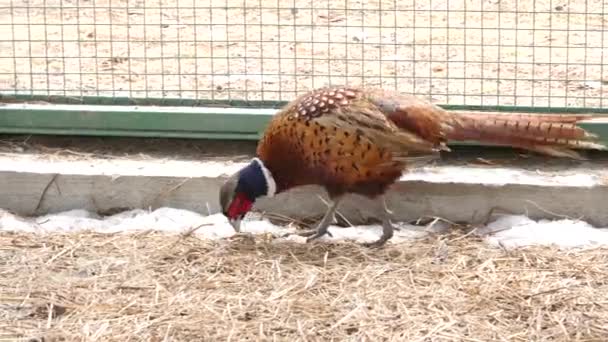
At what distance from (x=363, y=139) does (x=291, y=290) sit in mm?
705

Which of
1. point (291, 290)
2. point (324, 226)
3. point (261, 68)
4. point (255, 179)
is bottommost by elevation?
point (291, 290)

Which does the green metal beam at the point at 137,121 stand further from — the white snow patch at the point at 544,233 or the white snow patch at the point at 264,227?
the white snow patch at the point at 544,233

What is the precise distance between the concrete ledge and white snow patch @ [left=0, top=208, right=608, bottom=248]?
0.06 metres

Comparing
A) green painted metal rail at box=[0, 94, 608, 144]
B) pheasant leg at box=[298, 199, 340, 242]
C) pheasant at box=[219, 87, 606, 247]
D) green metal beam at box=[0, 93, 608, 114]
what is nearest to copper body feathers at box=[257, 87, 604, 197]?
pheasant at box=[219, 87, 606, 247]

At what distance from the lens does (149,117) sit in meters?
5.37

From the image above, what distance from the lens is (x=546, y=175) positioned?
5.05 m

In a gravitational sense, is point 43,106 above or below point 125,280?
above

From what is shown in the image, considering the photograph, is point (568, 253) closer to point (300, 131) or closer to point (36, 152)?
point (300, 131)

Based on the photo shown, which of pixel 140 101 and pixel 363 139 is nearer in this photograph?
pixel 363 139

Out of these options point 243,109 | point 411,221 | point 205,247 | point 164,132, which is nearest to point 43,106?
point 164,132

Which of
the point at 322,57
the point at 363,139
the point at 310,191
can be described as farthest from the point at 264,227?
the point at 322,57

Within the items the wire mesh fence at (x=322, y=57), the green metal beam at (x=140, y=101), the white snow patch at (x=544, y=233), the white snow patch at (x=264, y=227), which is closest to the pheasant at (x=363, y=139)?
the white snow patch at (x=264, y=227)

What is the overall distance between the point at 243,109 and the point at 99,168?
29.1 inches

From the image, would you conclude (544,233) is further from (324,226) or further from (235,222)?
(235,222)
